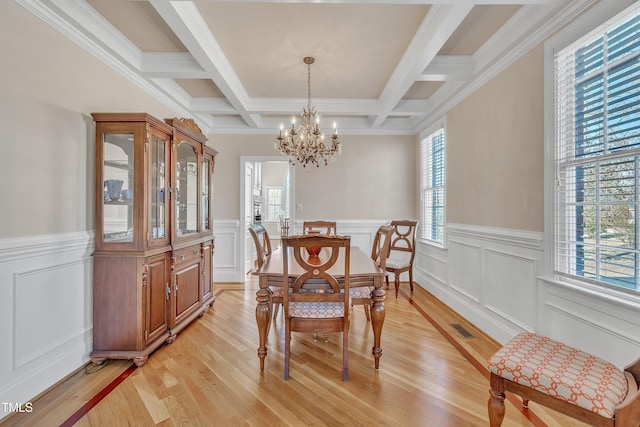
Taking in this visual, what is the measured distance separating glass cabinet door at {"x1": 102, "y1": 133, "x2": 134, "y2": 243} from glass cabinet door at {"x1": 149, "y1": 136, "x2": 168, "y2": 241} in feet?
0.55

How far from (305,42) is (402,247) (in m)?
3.18

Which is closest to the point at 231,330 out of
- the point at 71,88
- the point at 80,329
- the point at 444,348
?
the point at 80,329

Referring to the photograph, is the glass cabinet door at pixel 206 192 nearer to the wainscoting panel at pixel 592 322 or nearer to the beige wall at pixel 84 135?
the beige wall at pixel 84 135

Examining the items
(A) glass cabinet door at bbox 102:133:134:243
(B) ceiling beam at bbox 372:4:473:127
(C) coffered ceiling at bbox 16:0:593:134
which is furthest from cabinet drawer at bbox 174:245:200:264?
(B) ceiling beam at bbox 372:4:473:127

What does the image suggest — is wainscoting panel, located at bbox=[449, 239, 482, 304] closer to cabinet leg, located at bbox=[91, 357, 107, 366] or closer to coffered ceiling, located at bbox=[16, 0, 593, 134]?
coffered ceiling, located at bbox=[16, 0, 593, 134]

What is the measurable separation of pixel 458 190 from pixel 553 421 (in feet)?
7.76

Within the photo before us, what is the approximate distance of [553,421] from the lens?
162 cm

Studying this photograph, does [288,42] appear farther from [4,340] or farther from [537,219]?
[4,340]

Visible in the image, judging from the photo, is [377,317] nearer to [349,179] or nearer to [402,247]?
[402,247]

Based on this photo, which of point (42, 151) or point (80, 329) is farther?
point (80, 329)

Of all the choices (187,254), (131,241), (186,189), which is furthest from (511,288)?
(186,189)

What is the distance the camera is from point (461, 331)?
281 centimetres

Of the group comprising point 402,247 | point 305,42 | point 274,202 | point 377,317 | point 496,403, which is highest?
point 305,42

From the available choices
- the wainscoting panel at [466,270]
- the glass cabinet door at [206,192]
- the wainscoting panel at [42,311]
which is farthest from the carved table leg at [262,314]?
the wainscoting panel at [466,270]
